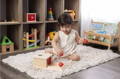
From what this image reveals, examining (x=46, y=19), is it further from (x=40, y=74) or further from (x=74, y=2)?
(x=40, y=74)

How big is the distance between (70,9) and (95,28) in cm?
54

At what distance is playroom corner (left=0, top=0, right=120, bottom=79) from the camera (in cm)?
143

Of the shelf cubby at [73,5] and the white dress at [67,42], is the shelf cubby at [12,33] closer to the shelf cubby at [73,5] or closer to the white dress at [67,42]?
the white dress at [67,42]

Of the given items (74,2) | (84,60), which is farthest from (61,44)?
(74,2)

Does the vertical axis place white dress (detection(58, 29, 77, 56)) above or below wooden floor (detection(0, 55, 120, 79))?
above

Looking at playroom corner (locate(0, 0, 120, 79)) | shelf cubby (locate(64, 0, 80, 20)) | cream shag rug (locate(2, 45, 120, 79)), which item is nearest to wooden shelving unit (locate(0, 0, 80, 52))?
playroom corner (locate(0, 0, 120, 79))

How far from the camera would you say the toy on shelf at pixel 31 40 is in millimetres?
2155

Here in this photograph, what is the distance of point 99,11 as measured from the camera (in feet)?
8.19

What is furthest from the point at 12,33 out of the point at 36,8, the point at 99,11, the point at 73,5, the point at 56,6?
the point at 99,11

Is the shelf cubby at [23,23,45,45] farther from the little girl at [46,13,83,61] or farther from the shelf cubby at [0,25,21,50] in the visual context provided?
the little girl at [46,13,83,61]

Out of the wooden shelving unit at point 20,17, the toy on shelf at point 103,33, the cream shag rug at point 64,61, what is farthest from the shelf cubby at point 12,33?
the toy on shelf at point 103,33

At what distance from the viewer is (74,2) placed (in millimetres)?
2703

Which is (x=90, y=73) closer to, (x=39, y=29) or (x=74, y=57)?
(x=74, y=57)

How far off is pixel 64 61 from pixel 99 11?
1.14 m
